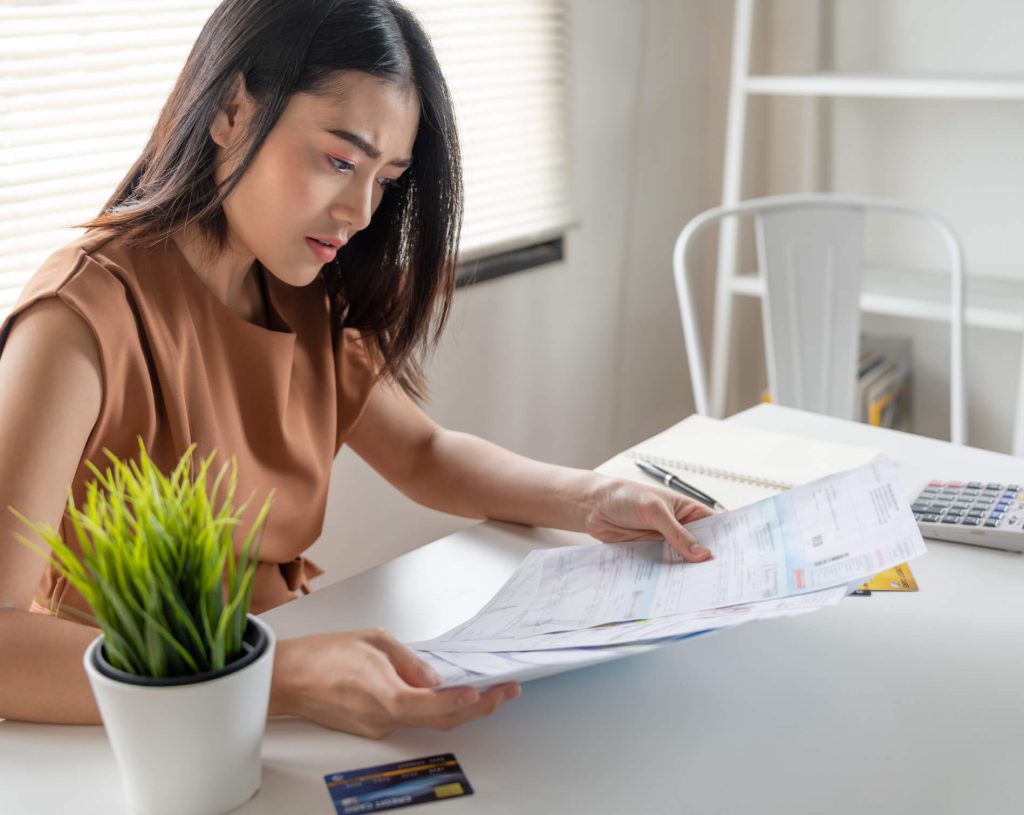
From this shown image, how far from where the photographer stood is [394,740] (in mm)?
818

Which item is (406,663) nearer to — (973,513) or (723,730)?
(723,730)

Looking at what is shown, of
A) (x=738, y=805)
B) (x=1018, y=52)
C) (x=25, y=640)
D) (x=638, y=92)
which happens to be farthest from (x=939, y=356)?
(x=25, y=640)

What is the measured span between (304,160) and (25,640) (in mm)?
489

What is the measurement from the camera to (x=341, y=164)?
108 centimetres

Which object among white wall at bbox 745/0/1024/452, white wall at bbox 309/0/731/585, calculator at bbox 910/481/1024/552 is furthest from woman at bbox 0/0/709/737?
white wall at bbox 745/0/1024/452

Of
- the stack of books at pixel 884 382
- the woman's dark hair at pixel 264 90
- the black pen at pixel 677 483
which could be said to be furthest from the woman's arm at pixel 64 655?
the stack of books at pixel 884 382

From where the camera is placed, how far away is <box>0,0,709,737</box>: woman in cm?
84

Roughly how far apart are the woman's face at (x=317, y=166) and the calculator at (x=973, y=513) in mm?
623

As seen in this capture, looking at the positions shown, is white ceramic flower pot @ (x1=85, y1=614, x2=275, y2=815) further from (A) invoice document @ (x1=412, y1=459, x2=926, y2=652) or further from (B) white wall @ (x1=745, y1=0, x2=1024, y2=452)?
(B) white wall @ (x1=745, y1=0, x2=1024, y2=452)

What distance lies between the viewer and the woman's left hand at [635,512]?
1.08 meters

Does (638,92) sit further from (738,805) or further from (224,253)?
(738,805)

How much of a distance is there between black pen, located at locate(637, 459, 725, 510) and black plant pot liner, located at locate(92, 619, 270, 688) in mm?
615

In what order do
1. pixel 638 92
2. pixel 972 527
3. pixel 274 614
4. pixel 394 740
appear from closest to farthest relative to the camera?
pixel 394 740, pixel 274 614, pixel 972 527, pixel 638 92

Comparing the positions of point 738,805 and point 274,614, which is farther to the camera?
point 274,614
